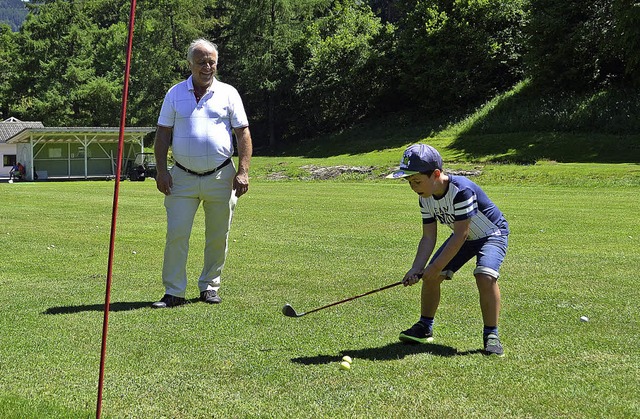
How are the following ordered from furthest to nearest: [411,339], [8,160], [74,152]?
[8,160]
[74,152]
[411,339]

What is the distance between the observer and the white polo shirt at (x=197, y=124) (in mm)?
7377

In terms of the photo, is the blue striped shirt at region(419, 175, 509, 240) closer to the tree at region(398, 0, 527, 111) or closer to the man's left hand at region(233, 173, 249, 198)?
the man's left hand at region(233, 173, 249, 198)

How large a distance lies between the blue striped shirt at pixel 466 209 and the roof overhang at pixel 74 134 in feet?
132

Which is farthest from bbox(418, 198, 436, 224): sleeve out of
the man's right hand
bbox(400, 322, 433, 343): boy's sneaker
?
the man's right hand

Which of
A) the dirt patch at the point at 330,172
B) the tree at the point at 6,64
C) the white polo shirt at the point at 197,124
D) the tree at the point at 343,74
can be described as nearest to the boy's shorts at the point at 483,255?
the white polo shirt at the point at 197,124

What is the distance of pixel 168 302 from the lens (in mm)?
7250

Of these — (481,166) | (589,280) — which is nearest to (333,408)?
(589,280)

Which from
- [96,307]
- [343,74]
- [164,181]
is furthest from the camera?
[343,74]

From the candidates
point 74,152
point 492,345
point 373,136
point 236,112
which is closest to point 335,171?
point 373,136

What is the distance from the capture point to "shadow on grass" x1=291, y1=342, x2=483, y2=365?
5.39 meters

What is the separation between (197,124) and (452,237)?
298 centimetres

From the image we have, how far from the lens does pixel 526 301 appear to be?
7480mm

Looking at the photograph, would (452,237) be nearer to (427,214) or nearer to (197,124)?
(427,214)

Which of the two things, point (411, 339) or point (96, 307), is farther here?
point (96, 307)
